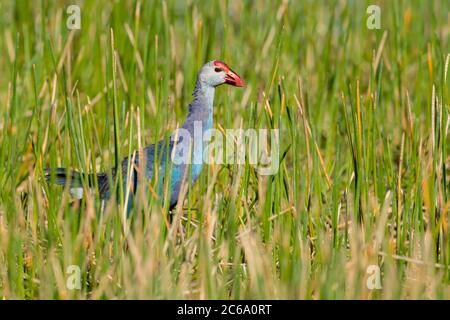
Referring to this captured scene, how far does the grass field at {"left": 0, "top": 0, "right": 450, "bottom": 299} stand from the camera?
2.94 m

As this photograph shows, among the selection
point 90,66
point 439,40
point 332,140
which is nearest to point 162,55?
point 90,66

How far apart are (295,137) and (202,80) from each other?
2.20 ft

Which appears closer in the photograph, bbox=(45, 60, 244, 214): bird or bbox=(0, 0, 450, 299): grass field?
bbox=(0, 0, 450, 299): grass field

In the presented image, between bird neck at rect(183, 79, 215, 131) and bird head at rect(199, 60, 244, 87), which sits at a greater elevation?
bird head at rect(199, 60, 244, 87)

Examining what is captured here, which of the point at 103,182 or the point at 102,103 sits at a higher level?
the point at 102,103

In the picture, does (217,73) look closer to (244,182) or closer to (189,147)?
(189,147)

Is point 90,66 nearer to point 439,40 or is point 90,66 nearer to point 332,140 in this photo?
point 332,140

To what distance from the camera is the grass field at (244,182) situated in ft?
9.64

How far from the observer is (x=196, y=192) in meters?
4.11

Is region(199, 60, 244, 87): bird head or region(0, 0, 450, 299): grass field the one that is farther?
region(199, 60, 244, 87): bird head

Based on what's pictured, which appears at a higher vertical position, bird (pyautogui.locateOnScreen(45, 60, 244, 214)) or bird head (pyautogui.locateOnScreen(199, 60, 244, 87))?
bird head (pyautogui.locateOnScreen(199, 60, 244, 87))

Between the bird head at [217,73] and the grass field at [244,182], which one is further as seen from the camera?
the bird head at [217,73]

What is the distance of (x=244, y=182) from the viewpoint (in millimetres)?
3566
